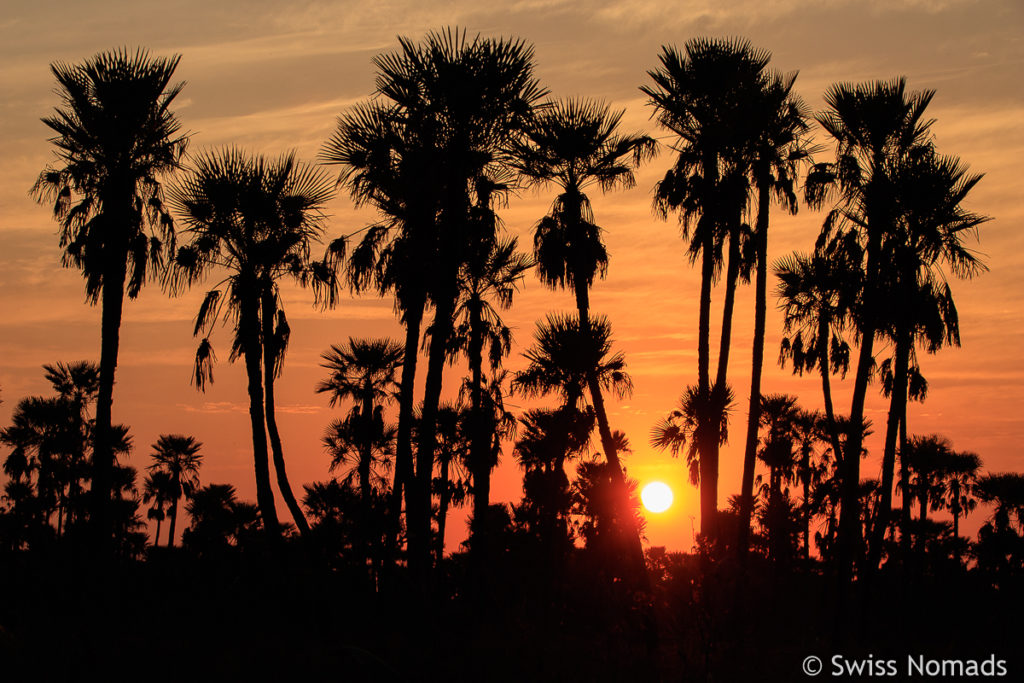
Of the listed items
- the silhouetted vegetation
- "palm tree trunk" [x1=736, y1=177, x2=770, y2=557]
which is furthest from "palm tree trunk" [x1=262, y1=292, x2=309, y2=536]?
"palm tree trunk" [x1=736, y1=177, x2=770, y2=557]

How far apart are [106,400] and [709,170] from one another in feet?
64.0

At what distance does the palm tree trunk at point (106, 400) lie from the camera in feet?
73.5

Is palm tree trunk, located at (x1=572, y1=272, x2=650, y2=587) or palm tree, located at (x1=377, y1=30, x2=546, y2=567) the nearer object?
palm tree, located at (x1=377, y1=30, x2=546, y2=567)

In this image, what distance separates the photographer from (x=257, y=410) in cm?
2567

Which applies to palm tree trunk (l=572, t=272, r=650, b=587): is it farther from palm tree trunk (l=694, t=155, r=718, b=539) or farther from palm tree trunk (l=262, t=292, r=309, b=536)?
palm tree trunk (l=262, t=292, r=309, b=536)

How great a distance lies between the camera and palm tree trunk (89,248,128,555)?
2241cm

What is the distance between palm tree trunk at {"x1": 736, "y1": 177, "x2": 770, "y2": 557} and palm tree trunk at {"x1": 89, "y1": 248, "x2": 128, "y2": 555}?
709 inches

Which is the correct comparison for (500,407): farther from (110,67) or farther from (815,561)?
(815,561)

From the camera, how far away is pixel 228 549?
2378 centimetres

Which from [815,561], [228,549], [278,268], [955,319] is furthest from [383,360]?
[815,561]

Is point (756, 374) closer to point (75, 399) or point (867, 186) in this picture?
point (867, 186)

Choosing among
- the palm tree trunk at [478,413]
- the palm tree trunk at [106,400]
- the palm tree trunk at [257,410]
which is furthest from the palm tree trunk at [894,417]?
the palm tree trunk at [106,400]

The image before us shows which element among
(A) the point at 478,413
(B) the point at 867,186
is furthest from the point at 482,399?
(B) the point at 867,186

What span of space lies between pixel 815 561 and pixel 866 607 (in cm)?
2778
